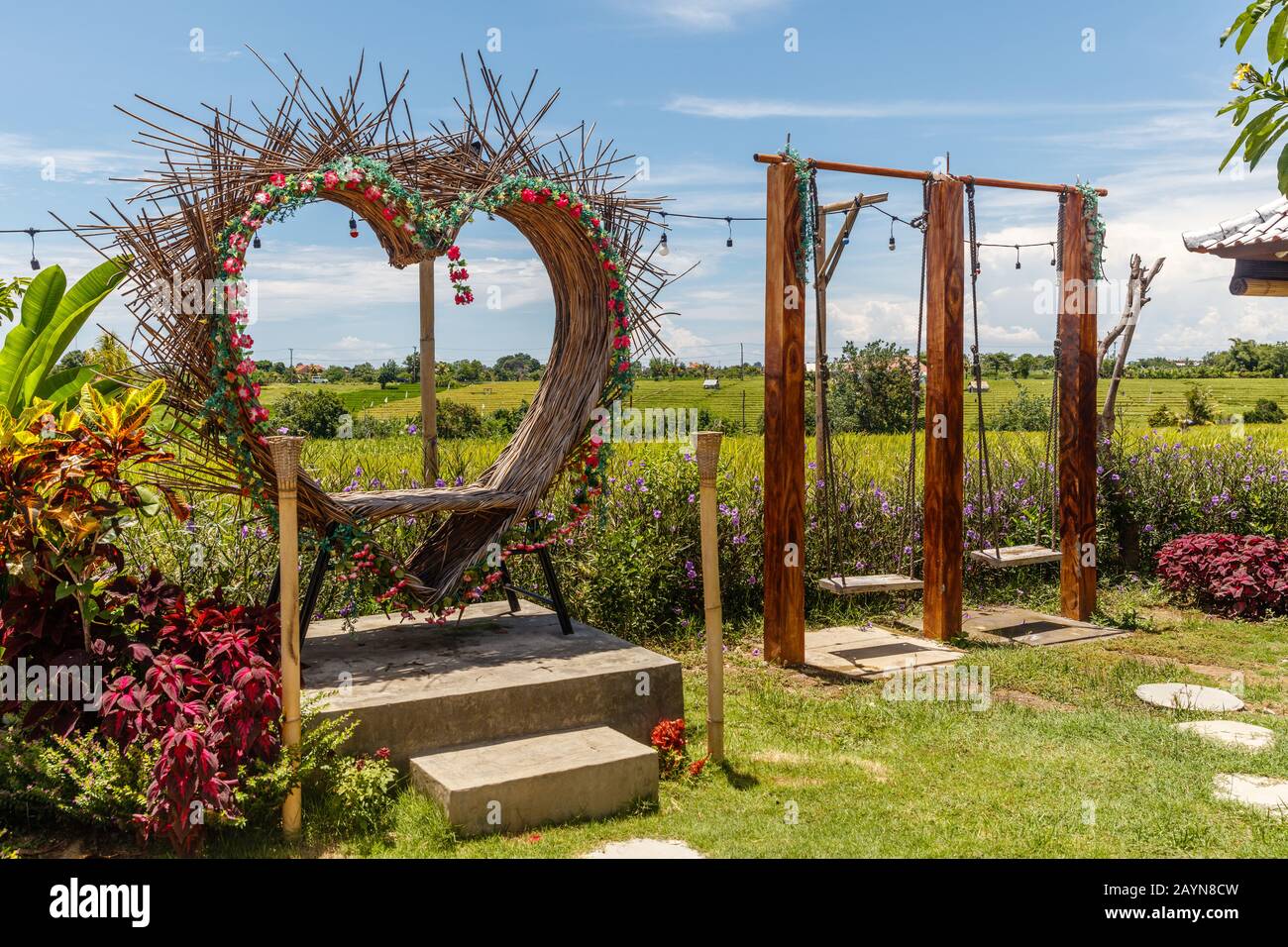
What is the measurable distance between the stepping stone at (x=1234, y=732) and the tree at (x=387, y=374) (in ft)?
45.4

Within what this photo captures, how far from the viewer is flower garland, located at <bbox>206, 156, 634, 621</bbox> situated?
4.37 meters

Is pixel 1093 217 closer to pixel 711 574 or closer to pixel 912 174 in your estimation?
pixel 912 174

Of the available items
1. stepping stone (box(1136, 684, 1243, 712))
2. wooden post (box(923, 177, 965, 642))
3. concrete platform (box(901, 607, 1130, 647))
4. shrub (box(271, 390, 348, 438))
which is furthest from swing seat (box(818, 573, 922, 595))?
shrub (box(271, 390, 348, 438))

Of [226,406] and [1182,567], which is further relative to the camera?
[1182,567]

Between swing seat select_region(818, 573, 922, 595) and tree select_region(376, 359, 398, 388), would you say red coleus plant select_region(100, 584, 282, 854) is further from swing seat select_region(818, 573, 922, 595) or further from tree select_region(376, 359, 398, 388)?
tree select_region(376, 359, 398, 388)

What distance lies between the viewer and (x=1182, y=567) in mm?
8328

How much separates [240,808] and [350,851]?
1.42ft

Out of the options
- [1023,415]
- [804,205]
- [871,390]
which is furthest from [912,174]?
[1023,415]

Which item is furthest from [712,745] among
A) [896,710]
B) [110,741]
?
[110,741]

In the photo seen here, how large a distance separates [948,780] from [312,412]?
10173 millimetres

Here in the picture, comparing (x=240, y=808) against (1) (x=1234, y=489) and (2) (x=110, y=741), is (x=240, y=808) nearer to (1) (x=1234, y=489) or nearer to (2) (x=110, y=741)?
(2) (x=110, y=741)

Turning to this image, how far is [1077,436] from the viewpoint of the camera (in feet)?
25.5

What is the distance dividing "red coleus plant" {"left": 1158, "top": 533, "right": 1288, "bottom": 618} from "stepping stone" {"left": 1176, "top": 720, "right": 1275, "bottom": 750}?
2.93 meters

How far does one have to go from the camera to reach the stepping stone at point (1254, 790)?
420 cm
